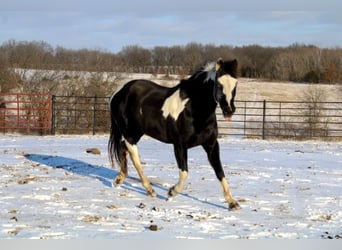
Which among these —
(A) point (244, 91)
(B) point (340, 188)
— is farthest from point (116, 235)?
(A) point (244, 91)

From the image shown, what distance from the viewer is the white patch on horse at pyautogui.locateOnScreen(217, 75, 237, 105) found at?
15.4 ft

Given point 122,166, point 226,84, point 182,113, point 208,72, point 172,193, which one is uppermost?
point 208,72

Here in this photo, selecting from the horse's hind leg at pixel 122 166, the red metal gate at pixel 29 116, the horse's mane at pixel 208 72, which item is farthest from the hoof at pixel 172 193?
the red metal gate at pixel 29 116

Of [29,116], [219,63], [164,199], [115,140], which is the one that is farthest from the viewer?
[29,116]

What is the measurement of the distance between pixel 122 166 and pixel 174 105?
1217 millimetres

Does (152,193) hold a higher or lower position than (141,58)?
lower

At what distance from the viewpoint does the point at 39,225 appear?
4.22 m

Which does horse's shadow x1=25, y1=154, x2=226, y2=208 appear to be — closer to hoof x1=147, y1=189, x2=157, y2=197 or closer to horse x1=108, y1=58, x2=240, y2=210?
hoof x1=147, y1=189, x2=157, y2=197

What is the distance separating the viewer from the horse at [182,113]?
15.7ft

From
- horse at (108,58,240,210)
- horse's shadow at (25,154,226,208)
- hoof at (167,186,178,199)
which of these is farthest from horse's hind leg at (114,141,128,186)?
hoof at (167,186,178,199)

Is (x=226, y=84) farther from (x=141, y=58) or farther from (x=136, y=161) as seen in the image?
(x=141, y=58)

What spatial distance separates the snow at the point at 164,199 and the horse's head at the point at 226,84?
104cm

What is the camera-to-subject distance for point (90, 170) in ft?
23.8

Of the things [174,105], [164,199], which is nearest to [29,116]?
[164,199]
